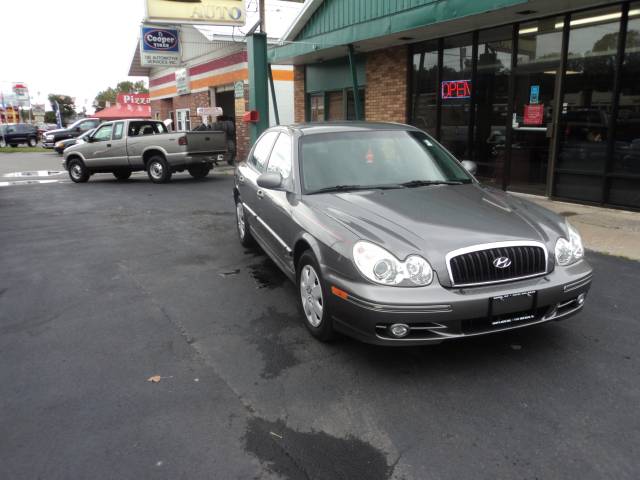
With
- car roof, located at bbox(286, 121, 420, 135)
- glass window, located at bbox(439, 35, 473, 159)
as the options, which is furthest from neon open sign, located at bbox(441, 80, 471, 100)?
car roof, located at bbox(286, 121, 420, 135)

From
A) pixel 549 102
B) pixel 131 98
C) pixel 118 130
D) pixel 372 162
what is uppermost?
pixel 131 98

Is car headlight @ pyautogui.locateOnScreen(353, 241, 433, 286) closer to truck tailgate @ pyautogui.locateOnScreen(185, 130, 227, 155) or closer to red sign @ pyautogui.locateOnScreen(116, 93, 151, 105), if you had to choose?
truck tailgate @ pyautogui.locateOnScreen(185, 130, 227, 155)

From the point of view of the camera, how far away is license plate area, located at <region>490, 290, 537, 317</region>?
10.6 ft

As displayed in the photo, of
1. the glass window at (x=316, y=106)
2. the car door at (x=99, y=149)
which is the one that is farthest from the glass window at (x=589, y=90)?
the car door at (x=99, y=149)

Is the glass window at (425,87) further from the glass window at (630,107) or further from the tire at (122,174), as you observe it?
the tire at (122,174)

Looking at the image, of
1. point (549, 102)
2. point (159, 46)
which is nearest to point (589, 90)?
point (549, 102)

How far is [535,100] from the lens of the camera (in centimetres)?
966

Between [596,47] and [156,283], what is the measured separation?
7.91 meters

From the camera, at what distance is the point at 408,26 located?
32.2ft

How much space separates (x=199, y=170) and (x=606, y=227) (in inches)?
454

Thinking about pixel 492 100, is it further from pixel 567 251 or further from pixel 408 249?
pixel 408 249

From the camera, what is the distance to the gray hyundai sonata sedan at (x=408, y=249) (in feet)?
10.6

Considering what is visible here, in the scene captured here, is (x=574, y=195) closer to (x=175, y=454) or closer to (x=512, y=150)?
(x=512, y=150)

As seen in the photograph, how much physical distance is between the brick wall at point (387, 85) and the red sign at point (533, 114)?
343 centimetres
